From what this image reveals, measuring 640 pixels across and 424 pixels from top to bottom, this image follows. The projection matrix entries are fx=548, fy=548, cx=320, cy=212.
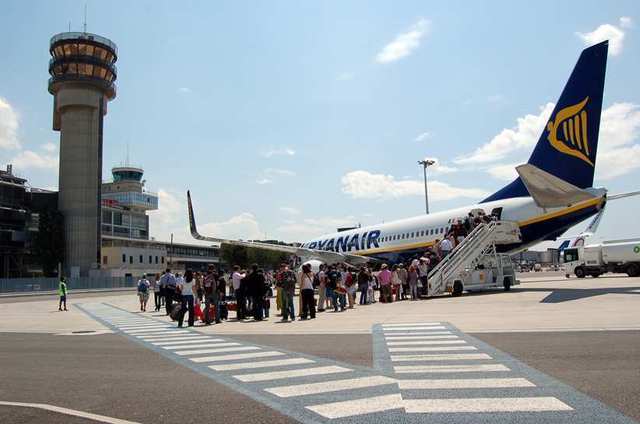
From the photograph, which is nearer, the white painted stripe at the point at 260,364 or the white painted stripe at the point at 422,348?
the white painted stripe at the point at 260,364

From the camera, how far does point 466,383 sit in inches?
304

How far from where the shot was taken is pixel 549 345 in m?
10.8

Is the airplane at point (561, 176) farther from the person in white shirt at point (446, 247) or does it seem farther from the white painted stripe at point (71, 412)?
the white painted stripe at point (71, 412)

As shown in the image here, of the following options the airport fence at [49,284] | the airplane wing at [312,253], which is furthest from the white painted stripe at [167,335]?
the airport fence at [49,284]

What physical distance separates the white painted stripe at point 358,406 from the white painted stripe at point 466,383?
0.74 m

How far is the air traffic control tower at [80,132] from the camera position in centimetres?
8719

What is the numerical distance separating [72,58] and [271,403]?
93200 millimetres

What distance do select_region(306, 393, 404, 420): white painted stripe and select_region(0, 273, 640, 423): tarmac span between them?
0.02m

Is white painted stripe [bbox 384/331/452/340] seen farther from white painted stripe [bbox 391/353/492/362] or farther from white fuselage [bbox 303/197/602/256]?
white fuselage [bbox 303/197/602/256]

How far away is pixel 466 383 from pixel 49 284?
235ft

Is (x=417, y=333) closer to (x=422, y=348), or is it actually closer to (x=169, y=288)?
(x=422, y=348)

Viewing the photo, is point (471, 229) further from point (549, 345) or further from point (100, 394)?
point (100, 394)

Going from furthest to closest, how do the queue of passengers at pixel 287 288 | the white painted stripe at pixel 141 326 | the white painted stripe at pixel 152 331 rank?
the queue of passengers at pixel 287 288, the white painted stripe at pixel 141 326, the white painted stripe at pixel 152 331

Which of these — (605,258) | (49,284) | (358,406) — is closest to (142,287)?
(358,406)
